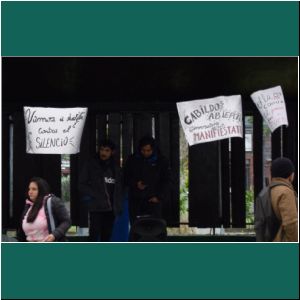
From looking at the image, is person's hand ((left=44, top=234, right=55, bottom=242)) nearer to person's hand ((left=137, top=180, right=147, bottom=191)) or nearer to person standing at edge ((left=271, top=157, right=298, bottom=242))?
person standing at edge ((left=271, top=157, right=298, bottom=242))

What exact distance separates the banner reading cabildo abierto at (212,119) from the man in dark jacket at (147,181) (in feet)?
4.60

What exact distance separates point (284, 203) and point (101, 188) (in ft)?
10.2

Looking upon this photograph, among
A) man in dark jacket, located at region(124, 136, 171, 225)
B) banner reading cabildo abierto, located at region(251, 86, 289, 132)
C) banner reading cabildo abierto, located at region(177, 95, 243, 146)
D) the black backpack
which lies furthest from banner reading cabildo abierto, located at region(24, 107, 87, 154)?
the black backpack

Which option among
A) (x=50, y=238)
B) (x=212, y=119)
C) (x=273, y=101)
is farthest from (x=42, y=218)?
(x=273, y=101)

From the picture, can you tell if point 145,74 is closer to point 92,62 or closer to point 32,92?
point 92,62

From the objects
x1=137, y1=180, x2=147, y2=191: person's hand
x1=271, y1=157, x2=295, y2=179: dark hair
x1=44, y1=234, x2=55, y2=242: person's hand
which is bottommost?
x1=44, y1=234, x2=55, y2=242: person's hand

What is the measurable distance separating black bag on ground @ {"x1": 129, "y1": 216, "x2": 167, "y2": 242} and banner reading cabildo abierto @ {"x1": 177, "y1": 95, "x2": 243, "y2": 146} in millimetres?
931

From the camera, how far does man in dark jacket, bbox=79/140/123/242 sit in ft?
30.5

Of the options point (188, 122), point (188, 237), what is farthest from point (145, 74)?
point (188, 237)

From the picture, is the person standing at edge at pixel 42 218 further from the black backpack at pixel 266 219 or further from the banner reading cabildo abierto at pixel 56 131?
the black backpack at pixel 266 219

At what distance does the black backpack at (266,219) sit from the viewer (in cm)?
690

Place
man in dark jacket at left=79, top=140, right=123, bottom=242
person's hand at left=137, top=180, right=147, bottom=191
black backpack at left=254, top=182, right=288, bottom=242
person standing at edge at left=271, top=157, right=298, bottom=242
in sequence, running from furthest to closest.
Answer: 1. person's hand at left=137, top=180, right=147, bottom=191
2. man in dark jacket at left=79, top=140, right=123, bottom=242
3. black backpack at left=254, top=182, right=288, bottom=242
4. person standing at edge at left=271, top=157, right=298, bottom=242

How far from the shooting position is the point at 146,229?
327 inches

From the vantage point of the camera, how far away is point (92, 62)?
7.60 metres
